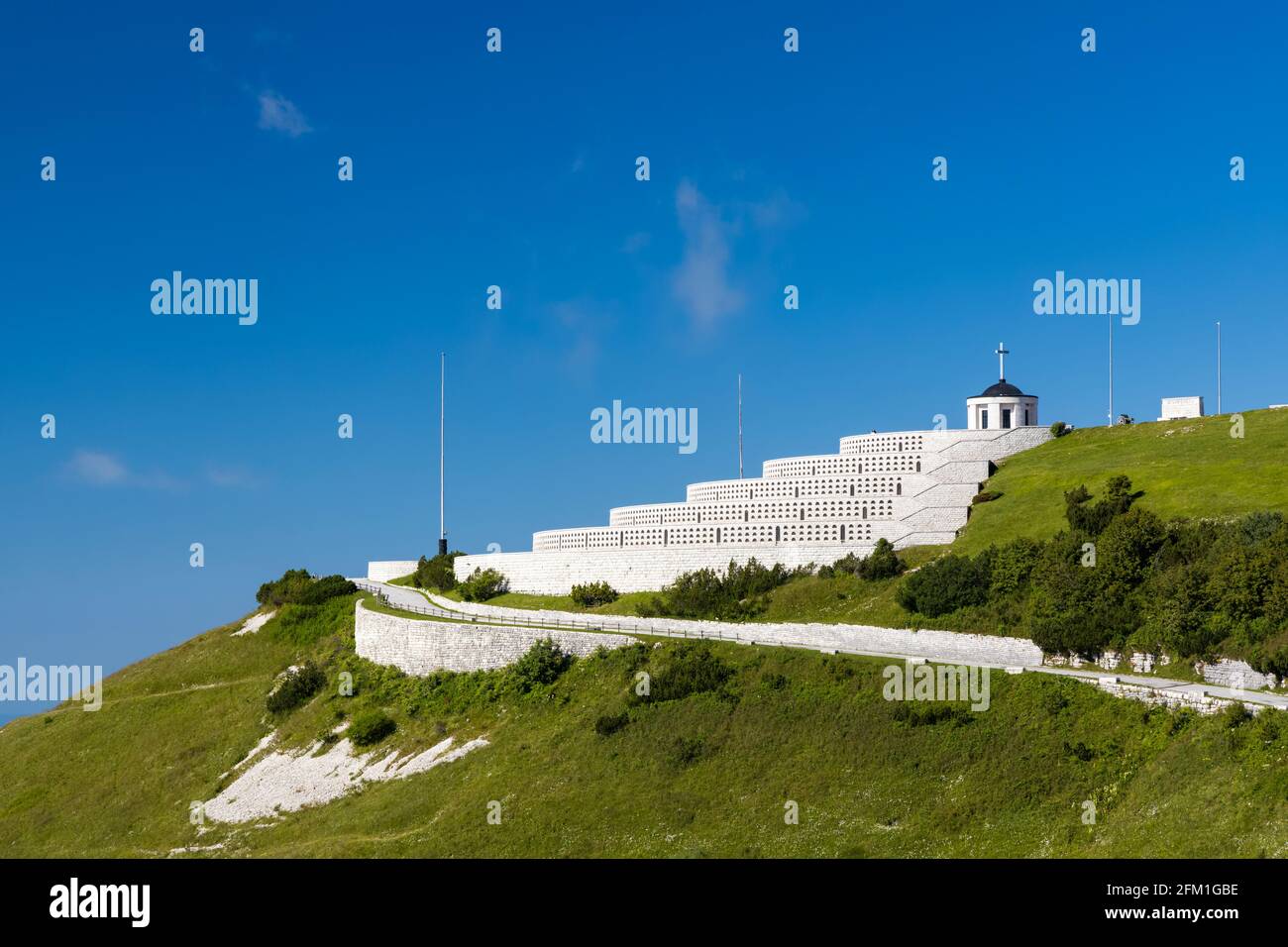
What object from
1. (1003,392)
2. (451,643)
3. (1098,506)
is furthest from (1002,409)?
(451,643)

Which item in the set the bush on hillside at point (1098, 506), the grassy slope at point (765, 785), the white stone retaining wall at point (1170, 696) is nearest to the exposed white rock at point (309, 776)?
the grassy slope at point (765, 785)

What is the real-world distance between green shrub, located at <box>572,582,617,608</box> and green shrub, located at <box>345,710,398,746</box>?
14.2 metres

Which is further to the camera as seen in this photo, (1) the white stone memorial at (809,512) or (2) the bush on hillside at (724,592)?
(1) the white stone memorial at (809,512)

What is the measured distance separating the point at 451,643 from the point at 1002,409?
36.3m

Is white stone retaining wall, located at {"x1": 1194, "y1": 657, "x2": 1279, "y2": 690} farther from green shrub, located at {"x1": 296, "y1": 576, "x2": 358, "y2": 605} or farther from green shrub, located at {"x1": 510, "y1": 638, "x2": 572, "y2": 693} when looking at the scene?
green shrub, located at {"x1": 296, "y1": 576, "x2": 358, "y2": 605}

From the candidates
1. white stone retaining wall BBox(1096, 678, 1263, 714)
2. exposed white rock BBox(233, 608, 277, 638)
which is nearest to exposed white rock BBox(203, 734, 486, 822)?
white stone retaining wall BBox(1096, 678, 1263, 714)

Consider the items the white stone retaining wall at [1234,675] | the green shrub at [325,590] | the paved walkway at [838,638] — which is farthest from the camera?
the green shrub at [325,590]

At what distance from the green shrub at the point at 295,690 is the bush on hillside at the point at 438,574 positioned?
1625 cm

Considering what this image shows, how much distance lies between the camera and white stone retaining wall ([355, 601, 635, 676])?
2121 inches

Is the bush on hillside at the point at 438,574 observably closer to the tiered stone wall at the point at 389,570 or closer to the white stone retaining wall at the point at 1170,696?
A: the tiered stone wall at the point at 389,570

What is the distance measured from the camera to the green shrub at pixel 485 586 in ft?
245

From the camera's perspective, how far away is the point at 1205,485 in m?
55.5
